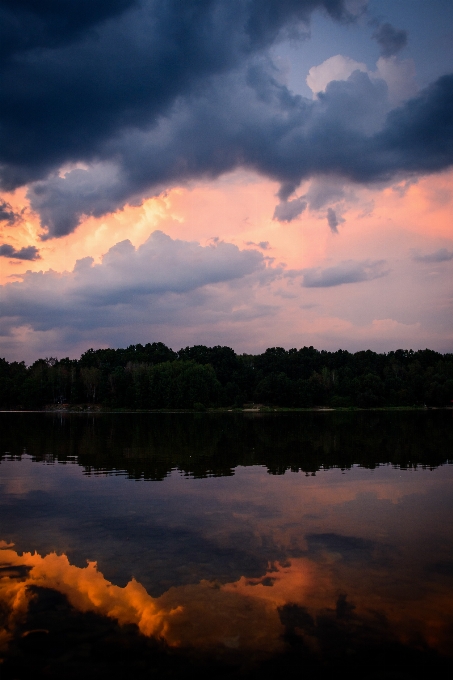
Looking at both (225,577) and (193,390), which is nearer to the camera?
(225,577)

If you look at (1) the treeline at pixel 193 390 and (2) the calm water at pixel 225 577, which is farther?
(1) the treeline at pixel 193 390

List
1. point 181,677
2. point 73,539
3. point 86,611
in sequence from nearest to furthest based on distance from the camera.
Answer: point 181,677 → point 86,611 → point 73,539

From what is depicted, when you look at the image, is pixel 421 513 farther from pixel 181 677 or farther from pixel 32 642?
pixel 32 642

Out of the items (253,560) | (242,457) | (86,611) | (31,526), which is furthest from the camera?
(242,457)

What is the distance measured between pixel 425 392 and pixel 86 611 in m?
188

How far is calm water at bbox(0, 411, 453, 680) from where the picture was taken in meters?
9.30

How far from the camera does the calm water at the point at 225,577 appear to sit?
9.30 meters

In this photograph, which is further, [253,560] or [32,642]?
[253,560]

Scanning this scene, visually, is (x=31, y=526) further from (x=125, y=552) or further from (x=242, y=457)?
(x=242, y=457)

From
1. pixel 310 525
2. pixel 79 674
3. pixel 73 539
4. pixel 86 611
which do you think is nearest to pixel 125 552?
pixel 73 539

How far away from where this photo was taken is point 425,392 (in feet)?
596

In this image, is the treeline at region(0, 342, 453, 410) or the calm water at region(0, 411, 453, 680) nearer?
the calm water at region(0, 411, 453, 680)

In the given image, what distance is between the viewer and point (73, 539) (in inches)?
637

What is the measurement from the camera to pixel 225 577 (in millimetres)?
12867
